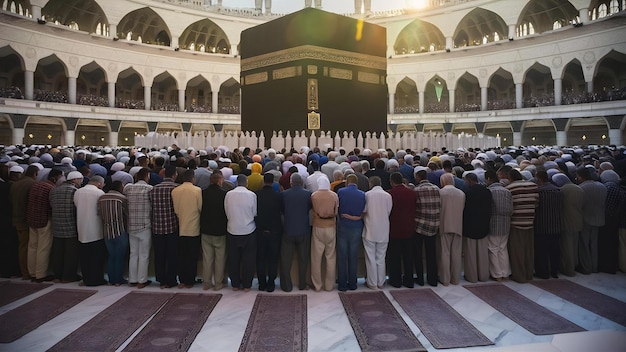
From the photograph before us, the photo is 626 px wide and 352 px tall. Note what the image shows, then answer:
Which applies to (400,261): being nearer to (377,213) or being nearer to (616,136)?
(377,213)

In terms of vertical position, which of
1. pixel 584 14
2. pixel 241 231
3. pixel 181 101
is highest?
pixel 584 14

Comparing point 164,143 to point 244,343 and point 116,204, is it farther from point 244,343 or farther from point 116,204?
point 244,343

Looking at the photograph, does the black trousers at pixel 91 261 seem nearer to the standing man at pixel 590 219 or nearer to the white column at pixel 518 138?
the standing man at pixel 590 219

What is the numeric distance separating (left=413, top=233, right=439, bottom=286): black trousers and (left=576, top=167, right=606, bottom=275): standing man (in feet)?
7.69

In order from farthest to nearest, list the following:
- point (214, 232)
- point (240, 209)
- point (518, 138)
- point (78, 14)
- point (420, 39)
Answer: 1. point (420, 39)
2. point (78, 14)
3. point (518, 138)
4. point (214, 232)
5. point (240, 209)

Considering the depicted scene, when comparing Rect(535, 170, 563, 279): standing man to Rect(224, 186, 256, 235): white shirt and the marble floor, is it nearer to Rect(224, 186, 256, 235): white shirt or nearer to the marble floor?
the marble floor

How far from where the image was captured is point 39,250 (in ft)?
17.8

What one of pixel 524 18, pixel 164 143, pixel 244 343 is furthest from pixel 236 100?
pixel 244 343

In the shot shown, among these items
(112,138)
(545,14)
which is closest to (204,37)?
(112,138)

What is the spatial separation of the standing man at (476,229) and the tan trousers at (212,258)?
3255mm

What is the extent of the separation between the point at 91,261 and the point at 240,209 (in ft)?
7.15

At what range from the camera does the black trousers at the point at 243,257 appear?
5074mm

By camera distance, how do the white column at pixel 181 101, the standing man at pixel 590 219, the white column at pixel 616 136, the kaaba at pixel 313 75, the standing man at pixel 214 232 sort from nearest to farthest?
the standing man at pixel 214 232, the standing man at pixel 590 219, the kaaba at pixel 313 75, the white column at pixel 616 136, the white column at pixel 181 101

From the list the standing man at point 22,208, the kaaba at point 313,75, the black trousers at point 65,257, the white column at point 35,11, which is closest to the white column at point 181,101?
the white column at point 35,11
